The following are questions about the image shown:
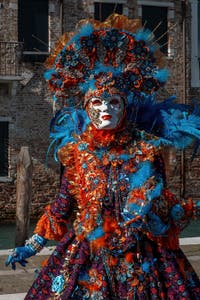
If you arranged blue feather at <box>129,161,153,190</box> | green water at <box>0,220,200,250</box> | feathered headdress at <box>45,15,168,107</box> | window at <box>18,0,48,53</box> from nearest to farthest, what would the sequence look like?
blue feather at <box>129,161,153,190</box> < feathered headdress at <box>45,15,168,107</box> < green water at <box>0,220,200,250</box> < window at <box>18,0,48,53</box>

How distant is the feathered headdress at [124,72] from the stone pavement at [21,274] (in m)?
2.54

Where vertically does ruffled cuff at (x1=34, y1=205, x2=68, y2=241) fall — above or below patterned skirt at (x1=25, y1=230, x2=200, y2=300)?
above

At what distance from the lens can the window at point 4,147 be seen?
15.0 metres

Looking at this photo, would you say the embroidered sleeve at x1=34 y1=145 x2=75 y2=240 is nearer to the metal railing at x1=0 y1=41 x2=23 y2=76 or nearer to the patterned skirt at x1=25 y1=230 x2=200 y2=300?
the patterned skirt at x1=25 y1=230 x2=200 y2=300

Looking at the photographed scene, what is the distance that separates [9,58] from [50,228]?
1138 cm

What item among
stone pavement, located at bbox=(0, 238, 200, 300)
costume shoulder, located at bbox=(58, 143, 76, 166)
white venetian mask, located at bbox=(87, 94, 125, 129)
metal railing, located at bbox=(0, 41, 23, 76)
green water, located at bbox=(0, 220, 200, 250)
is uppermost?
metal railing, located at bbox=(0, 41, 23, 76)

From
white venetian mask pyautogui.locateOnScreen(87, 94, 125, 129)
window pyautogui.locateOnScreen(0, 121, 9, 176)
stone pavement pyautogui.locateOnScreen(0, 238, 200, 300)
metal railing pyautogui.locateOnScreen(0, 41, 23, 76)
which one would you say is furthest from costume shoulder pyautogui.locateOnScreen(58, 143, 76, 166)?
window pyautogui.locateOnScreen(0, 121, 9, 176)

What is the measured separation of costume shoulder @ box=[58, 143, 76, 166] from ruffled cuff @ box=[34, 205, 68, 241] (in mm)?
332

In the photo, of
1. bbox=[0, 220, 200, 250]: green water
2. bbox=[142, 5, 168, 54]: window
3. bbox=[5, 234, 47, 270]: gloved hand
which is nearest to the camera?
bbox=[5, 234, 47, 270]: gloved hand

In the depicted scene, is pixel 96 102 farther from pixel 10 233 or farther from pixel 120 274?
pixel 10 233

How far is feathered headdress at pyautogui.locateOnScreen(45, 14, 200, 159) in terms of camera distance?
376 centimetres

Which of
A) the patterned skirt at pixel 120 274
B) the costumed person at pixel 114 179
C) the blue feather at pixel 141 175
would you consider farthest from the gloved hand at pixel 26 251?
the blue feather at pixel 141 175

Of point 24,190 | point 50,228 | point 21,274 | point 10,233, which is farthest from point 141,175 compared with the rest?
point 10,233

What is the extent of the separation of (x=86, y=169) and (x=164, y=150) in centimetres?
51
